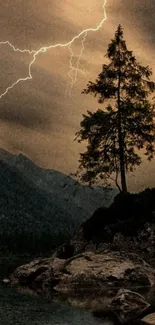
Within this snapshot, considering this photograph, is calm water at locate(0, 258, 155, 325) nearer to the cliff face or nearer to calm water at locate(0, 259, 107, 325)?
calm water at locate(0, 259, 107, 325)

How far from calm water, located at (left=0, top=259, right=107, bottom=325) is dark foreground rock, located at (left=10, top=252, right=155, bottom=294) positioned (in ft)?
16.2

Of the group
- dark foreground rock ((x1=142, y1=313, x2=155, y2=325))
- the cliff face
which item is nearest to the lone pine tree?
the cliff face

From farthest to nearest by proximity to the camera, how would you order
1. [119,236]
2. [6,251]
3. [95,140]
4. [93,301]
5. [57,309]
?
[6,251]
[95,140]
[119,236]
[93,301]
[57,309]

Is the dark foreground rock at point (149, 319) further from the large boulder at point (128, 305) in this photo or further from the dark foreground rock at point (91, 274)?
the dark foreground rock at point (91, 274)

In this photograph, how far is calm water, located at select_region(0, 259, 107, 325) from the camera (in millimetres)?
14445

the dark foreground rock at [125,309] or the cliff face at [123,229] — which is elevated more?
the cliff face at [123,229]

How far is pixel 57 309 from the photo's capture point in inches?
675

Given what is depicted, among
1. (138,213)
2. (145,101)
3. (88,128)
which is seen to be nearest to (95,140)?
(88,128)

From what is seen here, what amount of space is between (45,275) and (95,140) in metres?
18.1

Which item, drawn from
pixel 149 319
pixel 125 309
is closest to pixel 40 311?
pixel 125 309

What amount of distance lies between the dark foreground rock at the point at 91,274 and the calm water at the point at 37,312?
4.94 m

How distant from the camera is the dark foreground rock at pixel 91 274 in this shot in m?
25.4

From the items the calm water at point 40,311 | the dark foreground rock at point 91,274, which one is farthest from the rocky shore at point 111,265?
the calm water at point 40,311

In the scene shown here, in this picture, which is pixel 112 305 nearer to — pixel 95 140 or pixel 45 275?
pixel 45 275
